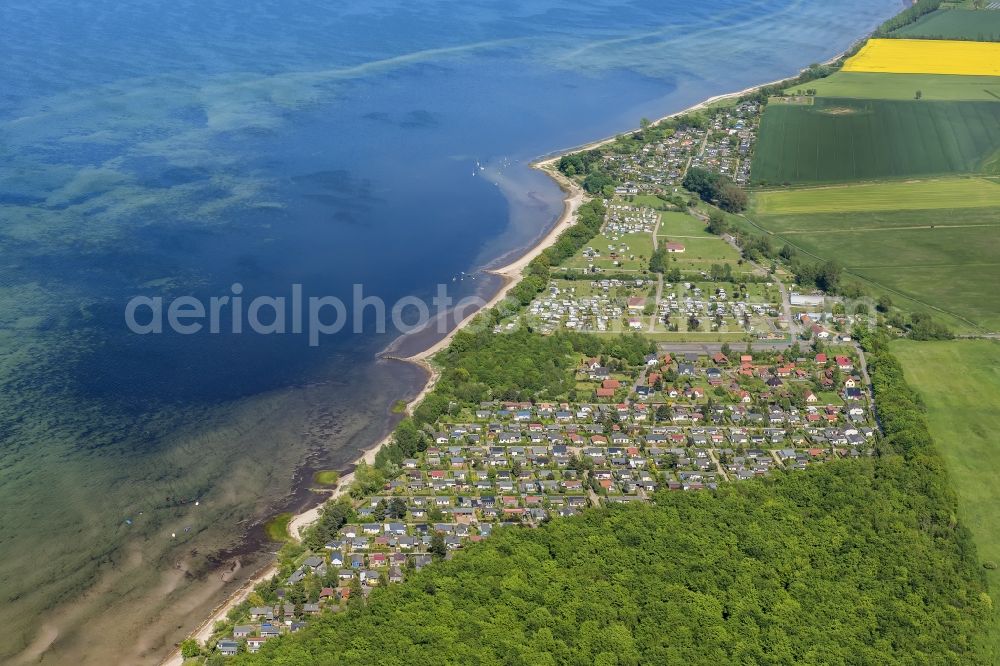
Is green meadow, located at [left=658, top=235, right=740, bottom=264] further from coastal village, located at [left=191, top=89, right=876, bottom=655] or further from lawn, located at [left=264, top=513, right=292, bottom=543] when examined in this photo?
lawn, located at [left=264, top=513, right=292, bottom=543]

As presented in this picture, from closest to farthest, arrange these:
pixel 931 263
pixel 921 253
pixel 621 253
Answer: pixel 931 263 < pixel 921 253 < pixel 621 253

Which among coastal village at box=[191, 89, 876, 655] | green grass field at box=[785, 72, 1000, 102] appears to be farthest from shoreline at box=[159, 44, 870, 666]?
green grass field at box=[785, 72, 1000, 102]

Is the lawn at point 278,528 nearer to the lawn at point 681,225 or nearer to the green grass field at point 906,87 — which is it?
the lawn at point 681,225

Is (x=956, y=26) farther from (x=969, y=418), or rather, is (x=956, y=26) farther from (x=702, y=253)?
(x=969, y=418)

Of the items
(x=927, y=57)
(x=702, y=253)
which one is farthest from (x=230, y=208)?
(x=927, y=57)

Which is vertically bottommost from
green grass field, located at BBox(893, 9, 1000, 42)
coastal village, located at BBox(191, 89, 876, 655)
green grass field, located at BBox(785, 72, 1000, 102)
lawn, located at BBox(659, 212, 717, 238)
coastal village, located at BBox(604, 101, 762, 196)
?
coastal village, located at BBox(191, 89, 876, 655)

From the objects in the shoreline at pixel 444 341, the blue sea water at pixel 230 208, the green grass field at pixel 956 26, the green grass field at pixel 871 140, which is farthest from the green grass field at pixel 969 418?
the green grass field at pixel 956 26

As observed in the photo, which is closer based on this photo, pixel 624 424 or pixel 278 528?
pixel 278 528

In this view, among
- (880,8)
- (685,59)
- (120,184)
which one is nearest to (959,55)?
(685,59)
